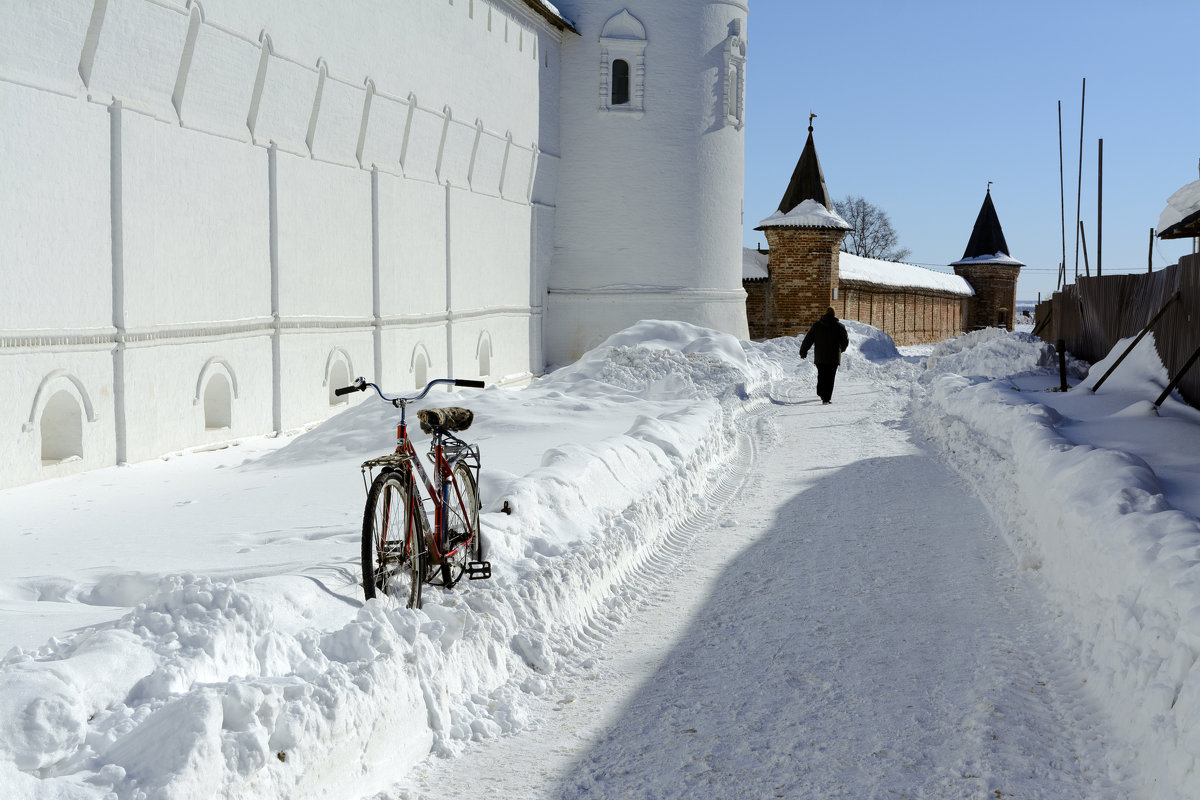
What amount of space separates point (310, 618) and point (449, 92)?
16.3 metres

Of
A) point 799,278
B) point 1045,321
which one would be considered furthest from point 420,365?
point 799,278

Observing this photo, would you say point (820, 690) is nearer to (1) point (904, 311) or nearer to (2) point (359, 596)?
(2) point (359, 596)

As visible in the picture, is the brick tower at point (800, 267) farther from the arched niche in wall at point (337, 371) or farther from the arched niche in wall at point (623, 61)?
the arched niche in wall at point (337, 371)

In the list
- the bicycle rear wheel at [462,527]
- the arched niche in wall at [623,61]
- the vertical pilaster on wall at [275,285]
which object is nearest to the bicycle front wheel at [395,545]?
the bicycle rear wheel at [462,527]

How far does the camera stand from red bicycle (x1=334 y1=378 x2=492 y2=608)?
15.5 ft

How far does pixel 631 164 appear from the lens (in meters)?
26.0

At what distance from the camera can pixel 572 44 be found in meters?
26.0

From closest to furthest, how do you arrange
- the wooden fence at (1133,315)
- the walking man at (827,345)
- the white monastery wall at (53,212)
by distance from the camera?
the white monastery wall at (53,212), the wooden fence at (1133,315), the walking man at (827,345)

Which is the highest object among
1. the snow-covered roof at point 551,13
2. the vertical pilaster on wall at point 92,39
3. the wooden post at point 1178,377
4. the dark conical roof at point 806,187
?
the snow-covered roof at point 551,13

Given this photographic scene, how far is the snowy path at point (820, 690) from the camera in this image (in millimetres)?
3875

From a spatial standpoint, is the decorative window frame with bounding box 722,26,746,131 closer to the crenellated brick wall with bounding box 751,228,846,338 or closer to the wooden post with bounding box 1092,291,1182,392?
the crenellated brick wall with bounding box 751,228,846,338

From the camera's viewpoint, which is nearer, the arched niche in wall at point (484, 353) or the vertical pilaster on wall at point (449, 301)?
the vertical pilaster on wall at point (449, 301)

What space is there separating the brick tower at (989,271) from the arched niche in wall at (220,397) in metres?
45.7

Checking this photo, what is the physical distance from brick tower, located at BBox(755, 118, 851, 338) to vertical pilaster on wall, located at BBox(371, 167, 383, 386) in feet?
60.1
